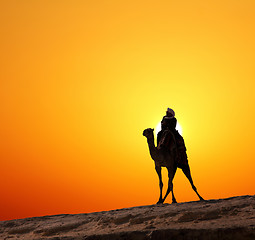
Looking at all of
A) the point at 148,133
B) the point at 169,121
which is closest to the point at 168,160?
the point at 148,133

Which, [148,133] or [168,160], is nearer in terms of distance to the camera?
[168,160]

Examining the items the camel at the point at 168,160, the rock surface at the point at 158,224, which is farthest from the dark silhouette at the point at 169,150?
the rock surface at the point at 158,224

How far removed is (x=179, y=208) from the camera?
14.7m

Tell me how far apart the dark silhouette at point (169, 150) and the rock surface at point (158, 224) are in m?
2.02

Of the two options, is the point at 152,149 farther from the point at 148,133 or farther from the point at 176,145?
the point at 176,145

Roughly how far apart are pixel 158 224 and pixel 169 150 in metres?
4.63

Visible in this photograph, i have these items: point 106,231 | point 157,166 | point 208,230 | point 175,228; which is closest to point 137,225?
point 106,231

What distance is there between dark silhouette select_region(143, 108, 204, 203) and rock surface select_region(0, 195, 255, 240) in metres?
2.02

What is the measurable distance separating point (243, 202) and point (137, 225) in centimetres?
326

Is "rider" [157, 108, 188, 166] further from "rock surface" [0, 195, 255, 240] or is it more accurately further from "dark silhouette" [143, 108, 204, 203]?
"rock surface" [0, 195, 255, 240]

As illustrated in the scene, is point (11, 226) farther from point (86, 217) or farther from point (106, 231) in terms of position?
point (106, 231)

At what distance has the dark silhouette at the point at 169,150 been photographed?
17.5m

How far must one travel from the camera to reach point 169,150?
17.7 m

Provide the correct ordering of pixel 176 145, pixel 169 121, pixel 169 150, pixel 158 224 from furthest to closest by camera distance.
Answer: pixel 169 121 → pixel 169 150 → pixel 176 145 → pixel 158 224
